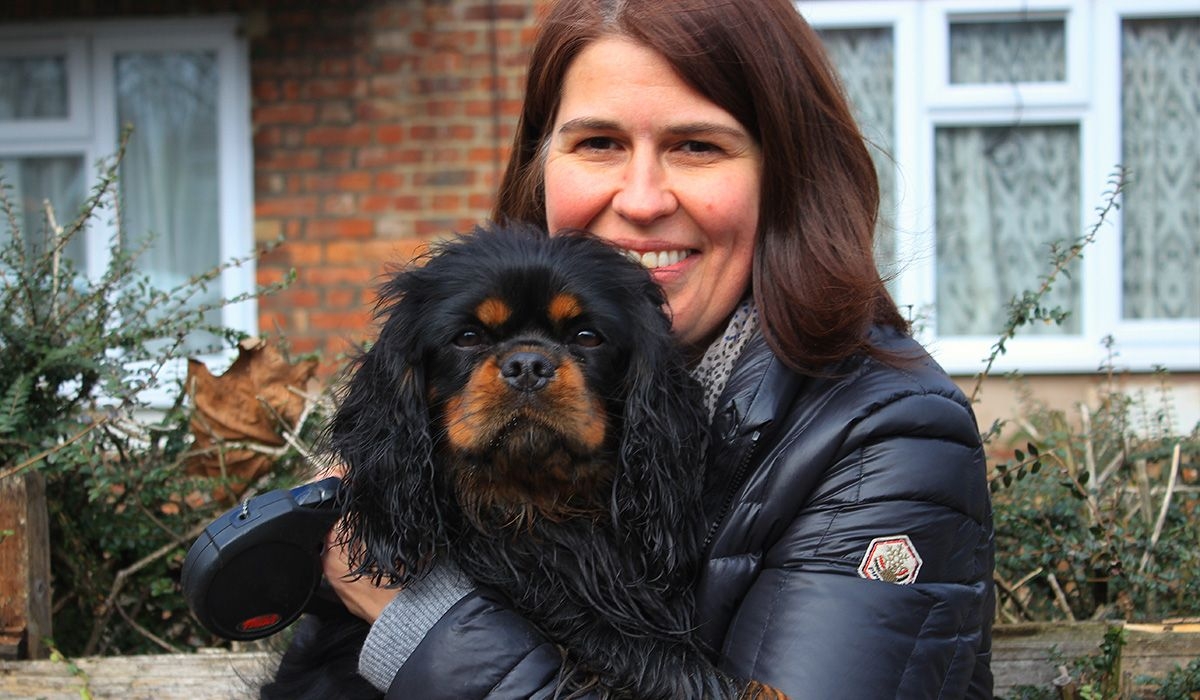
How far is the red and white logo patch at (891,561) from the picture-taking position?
5.36 feet

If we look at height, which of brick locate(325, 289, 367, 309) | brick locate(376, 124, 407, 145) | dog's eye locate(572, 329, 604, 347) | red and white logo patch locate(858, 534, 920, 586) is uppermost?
brick locate(376, 124, 407, 145)

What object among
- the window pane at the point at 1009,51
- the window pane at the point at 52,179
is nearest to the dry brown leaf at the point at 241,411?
the window pane at the point at 52,179

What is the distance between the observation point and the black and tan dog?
75.4 inches

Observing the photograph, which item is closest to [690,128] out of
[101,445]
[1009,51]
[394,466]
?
[394,466]

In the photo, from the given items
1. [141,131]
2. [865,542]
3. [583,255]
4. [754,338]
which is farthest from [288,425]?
[141,131]

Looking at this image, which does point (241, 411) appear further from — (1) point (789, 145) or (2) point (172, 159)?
(2) point (172, 159)

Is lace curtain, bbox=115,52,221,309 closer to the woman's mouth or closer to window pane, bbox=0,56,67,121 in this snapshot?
window pane, bbox=0,56,67,121

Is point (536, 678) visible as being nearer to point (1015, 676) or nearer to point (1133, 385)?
point (1015, 676)

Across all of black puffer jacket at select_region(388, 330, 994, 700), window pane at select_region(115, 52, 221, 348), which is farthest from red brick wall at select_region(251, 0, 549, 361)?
black puffer jacket at select_region(388, 330, 994, 700)

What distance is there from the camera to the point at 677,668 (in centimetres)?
181

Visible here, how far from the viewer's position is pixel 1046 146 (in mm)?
6191

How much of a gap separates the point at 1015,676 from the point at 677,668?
3.09 ft

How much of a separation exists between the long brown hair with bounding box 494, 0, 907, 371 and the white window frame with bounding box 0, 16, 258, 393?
4.53 meters

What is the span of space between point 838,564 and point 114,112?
5.84 m
